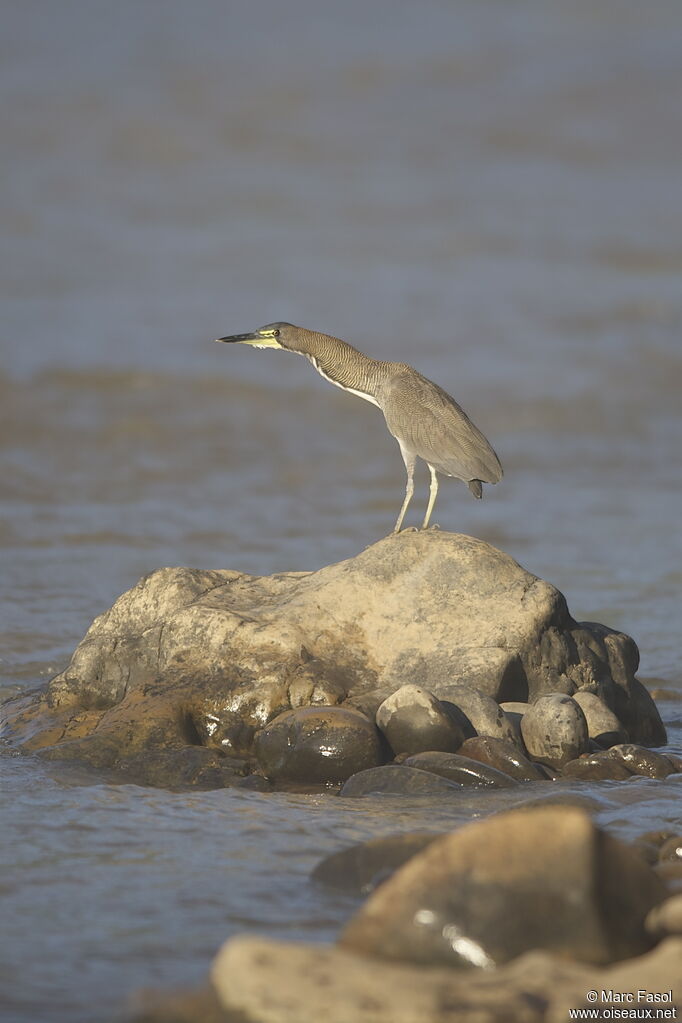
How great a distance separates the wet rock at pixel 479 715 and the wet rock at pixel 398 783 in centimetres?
47

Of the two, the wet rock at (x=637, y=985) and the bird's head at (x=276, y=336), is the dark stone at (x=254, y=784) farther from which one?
the bird's head at (x=276, y=336)

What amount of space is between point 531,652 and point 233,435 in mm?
9620

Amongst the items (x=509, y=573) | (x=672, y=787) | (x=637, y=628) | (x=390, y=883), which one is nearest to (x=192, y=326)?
(x=637, y=628)

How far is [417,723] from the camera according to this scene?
616 centimetres

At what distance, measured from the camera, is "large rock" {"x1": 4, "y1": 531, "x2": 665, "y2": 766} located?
259 inches

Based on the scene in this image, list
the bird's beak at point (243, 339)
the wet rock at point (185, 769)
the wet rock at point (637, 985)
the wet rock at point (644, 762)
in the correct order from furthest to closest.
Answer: the bird's beak at point (243, 339)
the wet rock at point (644, 762)
the wet rock at point (185, 769)
the wet rock at point (637, 985)

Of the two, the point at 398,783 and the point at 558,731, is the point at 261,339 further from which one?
the point at 398,783

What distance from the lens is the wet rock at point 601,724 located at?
6.70 m

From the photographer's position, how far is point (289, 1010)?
3.36 m

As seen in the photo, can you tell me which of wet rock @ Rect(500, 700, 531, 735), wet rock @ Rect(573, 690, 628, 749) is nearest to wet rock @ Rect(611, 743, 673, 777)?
wet rock @ Rect(573, 690, 628, 749)

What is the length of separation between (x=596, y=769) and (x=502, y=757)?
17.0 inches

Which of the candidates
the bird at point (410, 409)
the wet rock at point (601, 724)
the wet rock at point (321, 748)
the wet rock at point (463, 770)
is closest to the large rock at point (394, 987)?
the wet rock at point (463, 770)

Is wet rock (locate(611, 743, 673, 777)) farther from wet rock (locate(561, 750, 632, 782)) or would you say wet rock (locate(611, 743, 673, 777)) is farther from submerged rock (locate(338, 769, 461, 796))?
submerged rock (locate(338, 769, 461, 796))

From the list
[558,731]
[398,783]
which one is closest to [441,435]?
[558,731]
